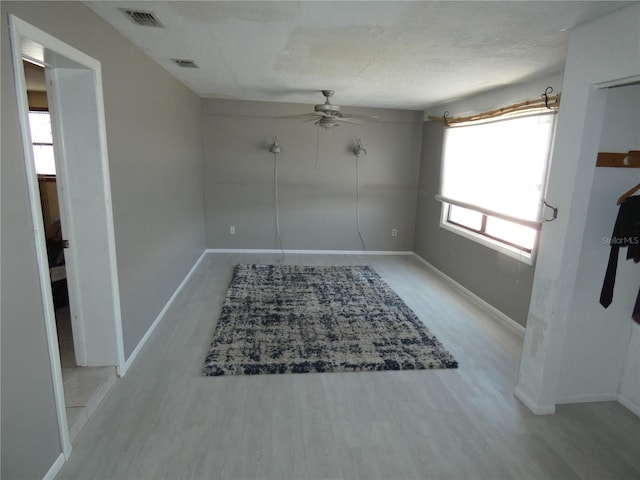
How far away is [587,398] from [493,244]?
1.78m

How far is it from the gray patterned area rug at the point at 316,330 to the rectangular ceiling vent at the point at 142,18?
2354mm

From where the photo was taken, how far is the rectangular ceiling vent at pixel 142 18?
2.07 metres

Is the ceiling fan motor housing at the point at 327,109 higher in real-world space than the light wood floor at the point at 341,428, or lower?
higher

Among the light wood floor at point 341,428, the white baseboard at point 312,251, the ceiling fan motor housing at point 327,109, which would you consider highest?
the ceiling fan motor housing at point 327,109

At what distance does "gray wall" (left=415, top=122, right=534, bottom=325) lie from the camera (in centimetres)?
353

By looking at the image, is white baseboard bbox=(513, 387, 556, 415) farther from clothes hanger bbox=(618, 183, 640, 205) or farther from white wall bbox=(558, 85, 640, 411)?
clothes hanger bbox=(618, 183, 640, 205)

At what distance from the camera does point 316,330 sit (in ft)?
11.0

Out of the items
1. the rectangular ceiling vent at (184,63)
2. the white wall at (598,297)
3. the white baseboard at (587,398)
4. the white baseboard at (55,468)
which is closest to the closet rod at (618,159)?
the white wall at (598,297)

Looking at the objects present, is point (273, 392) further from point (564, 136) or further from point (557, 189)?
point (564, 136)

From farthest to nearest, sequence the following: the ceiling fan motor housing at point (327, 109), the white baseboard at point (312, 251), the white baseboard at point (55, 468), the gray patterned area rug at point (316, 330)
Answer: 1. the white baseboard at point (312, 251)
2. the ceiling fan motor housing at point (327, 109)
3. the gray patterned area rug at point (316, 330)
4. the white baseboard at point (55, 468)

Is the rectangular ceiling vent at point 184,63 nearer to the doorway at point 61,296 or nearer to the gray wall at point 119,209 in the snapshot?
the gray wall at point 119,209

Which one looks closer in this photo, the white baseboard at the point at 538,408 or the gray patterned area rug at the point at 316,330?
the white baseboard at the point at 538,408

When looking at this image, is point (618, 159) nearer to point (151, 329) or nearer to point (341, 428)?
point (341, 428)

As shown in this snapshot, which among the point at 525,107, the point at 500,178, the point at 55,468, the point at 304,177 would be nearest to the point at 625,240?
the point at 525,107
